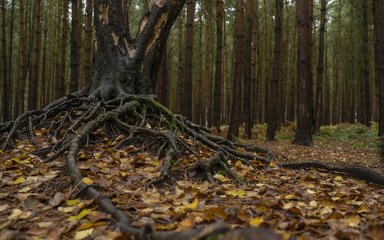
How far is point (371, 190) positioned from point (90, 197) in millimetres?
2771

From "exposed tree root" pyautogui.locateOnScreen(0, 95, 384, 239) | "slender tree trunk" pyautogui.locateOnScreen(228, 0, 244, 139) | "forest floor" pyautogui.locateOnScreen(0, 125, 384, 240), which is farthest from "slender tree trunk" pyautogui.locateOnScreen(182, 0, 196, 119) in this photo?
"forest floor" pyautogui.locateOnScreen(0, 125, 384, 240)

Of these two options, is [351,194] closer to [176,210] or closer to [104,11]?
[176,210]

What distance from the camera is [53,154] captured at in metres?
3.44

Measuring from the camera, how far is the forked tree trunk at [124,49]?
189 inches

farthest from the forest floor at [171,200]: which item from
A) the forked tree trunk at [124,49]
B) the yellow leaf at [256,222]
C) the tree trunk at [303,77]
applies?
the tree trunk at [303,77]

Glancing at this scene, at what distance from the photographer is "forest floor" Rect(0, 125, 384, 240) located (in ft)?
6.41

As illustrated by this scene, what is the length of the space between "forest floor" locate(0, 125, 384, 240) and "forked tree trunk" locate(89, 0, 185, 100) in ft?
3.66

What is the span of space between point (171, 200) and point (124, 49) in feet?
9.98

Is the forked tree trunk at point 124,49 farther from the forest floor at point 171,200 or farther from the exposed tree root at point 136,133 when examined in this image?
the forest floor at point 171,200

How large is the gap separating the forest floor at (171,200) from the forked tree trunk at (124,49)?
1.12 m

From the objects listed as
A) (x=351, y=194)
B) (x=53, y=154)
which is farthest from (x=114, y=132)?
(x=351, y=194)

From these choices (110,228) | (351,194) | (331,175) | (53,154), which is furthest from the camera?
(331,175)

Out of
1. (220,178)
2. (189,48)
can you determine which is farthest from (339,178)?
(189,48)

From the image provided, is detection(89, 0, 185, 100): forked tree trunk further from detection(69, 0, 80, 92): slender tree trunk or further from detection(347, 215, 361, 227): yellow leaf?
detection(69, 0, 80, 92): slender tree trunk
